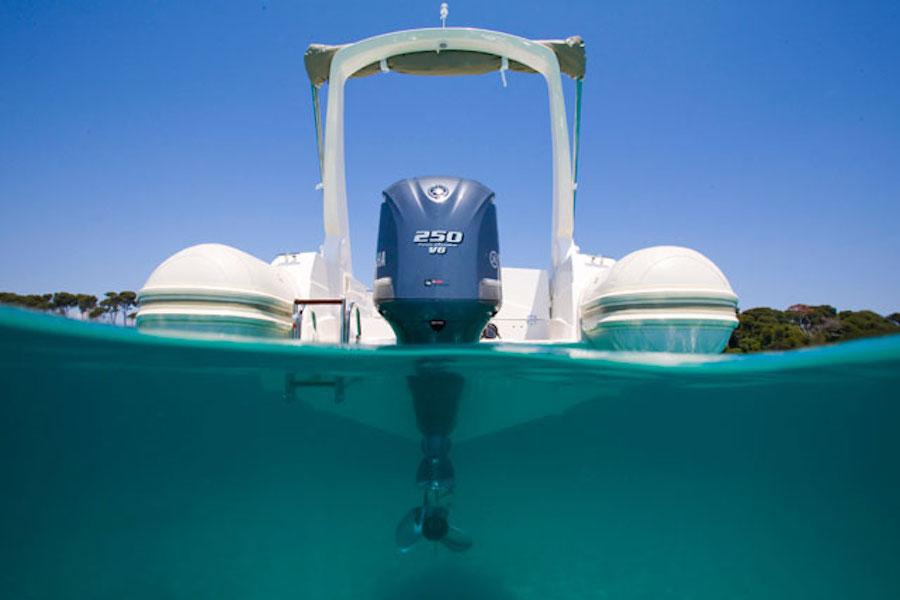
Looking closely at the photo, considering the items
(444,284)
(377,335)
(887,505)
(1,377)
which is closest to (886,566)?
(887,505)

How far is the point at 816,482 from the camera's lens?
39.0 ft

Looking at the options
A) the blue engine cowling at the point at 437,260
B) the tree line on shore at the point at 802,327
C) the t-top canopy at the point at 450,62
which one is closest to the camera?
the blue engine cowling at the point at 437,260

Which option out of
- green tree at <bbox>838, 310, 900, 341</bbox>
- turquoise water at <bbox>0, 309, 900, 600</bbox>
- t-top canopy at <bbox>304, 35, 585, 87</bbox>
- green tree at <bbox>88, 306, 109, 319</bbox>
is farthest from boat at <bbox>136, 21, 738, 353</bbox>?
t-top canopy at <bbox>304, 35, 585, 87</bbox>

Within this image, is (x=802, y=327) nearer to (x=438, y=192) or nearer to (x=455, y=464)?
(x=438, y=192)

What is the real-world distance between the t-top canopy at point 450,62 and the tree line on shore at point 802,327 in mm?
4869

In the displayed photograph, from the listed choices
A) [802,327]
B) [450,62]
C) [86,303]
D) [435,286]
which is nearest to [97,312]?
[86,303]

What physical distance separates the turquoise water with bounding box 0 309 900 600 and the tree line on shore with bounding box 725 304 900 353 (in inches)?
9.4

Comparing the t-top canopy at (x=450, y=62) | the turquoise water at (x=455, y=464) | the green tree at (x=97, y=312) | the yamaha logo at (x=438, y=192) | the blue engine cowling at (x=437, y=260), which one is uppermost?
the t-top canopy at (x=450, y=62)

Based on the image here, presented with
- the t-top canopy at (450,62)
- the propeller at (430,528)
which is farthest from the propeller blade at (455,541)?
the t-top canopy at (450,62)

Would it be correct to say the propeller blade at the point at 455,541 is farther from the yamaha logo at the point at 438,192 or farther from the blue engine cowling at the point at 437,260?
the yamaha logo at the point at 438,192

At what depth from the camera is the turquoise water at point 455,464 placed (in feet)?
16.9

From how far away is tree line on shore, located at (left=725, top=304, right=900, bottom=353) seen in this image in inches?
125

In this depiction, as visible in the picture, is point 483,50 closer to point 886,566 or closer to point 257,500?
point 886,566

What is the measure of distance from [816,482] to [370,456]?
1348 centimetres
